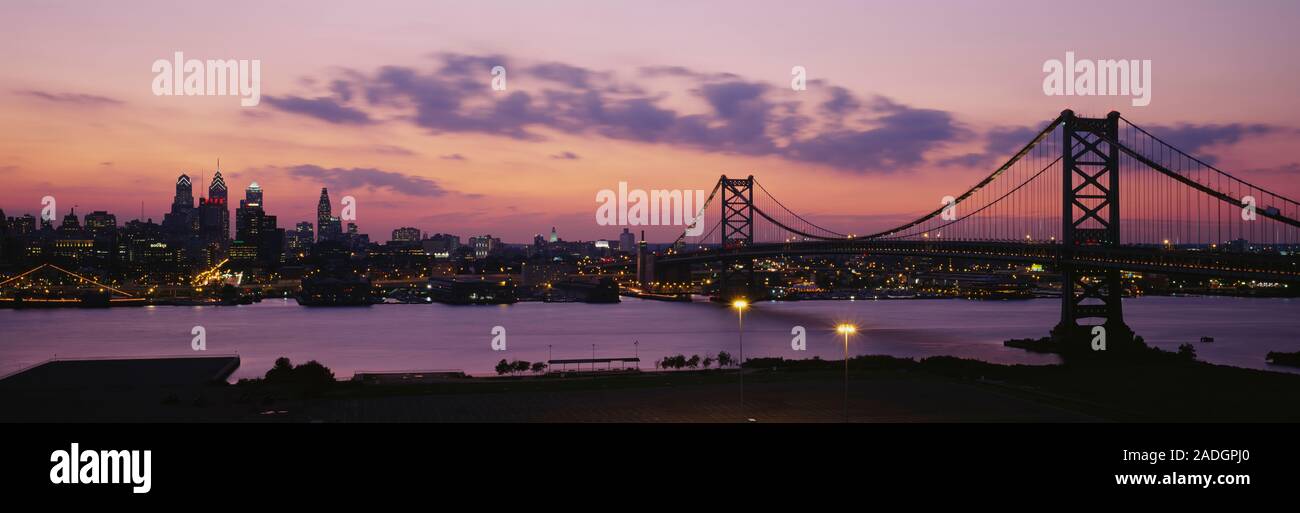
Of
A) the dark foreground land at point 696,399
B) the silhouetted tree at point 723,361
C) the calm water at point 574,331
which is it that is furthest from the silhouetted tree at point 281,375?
the silhouetted tree at point 723,361

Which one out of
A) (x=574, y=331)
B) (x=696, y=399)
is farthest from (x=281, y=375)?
(x=574, y=331)

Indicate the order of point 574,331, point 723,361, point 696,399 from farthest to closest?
1. point 574,331
2. point 723,361
3. point 696,399

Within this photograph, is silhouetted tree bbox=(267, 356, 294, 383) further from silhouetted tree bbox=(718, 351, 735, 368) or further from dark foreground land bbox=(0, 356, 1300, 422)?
silhouetted tree bbox=(718, 351, 735, 368)

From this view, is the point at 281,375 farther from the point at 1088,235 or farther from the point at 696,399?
the point at 1088,235

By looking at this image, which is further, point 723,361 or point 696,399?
point 723,361

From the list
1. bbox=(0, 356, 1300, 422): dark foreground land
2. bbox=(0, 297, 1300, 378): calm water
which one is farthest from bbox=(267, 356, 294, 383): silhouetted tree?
bbox=(0, 297, 1300, 378): calm water

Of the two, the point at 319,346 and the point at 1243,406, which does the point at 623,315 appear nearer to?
the point at 319,346

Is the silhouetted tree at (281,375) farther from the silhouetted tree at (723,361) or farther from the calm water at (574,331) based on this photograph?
the silhouetted tree at (723,361)
